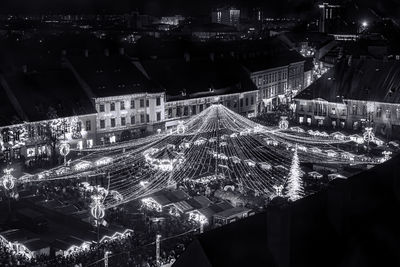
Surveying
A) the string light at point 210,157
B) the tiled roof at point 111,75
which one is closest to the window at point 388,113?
the string light at point 210,157

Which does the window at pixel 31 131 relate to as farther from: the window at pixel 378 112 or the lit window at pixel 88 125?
the window at pixel 378 112

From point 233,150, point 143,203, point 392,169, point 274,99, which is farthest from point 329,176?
point 274,99

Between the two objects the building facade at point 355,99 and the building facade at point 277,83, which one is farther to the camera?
the building facade at point 277,83

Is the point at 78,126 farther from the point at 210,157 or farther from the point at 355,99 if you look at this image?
the point at 355,99

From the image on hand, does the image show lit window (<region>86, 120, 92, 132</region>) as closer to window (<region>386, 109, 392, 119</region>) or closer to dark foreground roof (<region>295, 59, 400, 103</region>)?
dark foreground roof (<region>295, 59, 400, 103</region>)

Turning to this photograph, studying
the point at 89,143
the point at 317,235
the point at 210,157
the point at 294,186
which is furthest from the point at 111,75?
the point at 317,235

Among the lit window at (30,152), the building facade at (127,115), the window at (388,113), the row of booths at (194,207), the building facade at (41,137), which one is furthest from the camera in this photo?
the window at (388,113)

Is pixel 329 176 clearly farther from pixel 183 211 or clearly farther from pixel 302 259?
pixel 302 259
